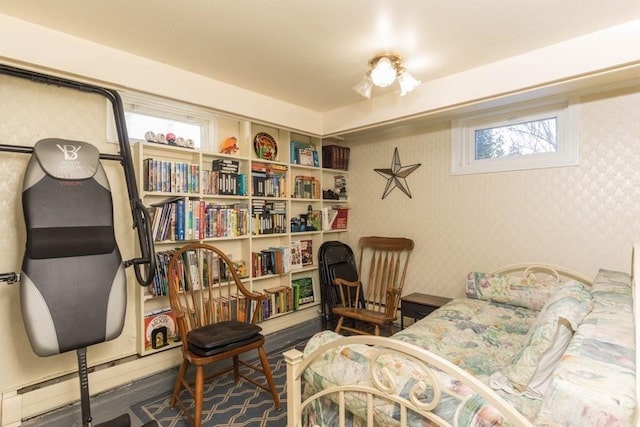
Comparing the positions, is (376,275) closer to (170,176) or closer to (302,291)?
(302,291)

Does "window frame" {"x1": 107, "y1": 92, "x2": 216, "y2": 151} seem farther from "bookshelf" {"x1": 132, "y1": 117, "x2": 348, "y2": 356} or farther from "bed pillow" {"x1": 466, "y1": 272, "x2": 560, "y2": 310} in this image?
"bed pillow" {"x1": 466, "y1": 272, "x2": 560, "y2": 310}

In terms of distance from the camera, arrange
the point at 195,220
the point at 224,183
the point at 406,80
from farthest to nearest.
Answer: the point at 224,183
the point at 195,220
the point at 406,80

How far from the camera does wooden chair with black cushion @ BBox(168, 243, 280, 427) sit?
6.63 ft

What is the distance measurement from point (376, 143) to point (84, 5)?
2.78 meters

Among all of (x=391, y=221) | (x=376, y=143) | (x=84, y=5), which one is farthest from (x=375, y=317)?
(x=84, y=5)

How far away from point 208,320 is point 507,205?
2642 millimetres

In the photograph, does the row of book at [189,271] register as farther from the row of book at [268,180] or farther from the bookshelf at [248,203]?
the row of book at [268,180]

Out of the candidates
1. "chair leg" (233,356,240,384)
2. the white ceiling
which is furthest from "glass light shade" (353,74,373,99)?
"chair leg" (233,356,240,384)

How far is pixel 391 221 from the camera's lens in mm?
3600

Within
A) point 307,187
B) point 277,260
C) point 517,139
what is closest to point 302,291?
point 277,260

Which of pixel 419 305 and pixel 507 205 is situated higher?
pixel 507 205

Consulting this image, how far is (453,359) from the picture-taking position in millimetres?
1849

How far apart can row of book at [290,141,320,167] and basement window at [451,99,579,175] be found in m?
1.43

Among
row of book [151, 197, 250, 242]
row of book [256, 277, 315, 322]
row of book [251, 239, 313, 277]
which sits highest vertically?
row of book [151, 197, 250, 242]
